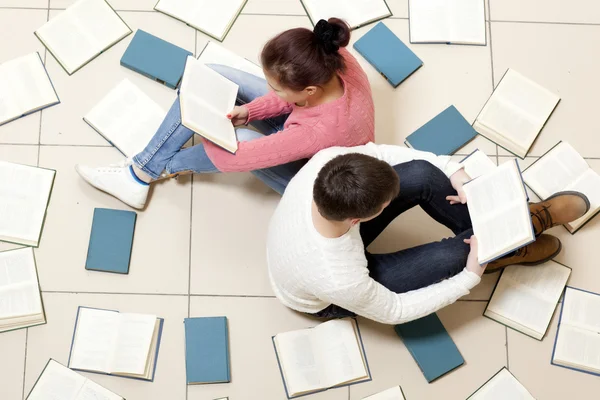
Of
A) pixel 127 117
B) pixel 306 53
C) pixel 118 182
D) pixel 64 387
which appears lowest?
pixel 64 387

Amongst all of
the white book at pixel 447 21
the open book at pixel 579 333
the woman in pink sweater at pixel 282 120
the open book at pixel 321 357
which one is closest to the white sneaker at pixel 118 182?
the woman in pink sweater at pixel 282 120

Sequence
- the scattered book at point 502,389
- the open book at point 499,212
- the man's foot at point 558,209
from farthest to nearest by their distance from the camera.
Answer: the scattered book at point 502,389, the man's foot at point 558,209, the open book at point 499,212

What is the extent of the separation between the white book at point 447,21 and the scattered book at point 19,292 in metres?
1.71

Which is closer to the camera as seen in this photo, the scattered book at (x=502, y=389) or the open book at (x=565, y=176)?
the scattered book at (x=502, y=389)

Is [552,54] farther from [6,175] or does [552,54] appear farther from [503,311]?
[6,175]

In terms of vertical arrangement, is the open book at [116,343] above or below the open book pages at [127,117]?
below

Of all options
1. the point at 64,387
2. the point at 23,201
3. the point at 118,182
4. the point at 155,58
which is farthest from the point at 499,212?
the point at 23,201

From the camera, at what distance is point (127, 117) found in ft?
7.52

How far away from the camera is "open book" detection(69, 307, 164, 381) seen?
2.04 meters

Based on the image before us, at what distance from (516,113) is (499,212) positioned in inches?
29.3

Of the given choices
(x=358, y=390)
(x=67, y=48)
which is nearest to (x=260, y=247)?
(x=358, y=390)

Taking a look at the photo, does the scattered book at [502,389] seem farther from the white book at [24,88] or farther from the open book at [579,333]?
the white book at [24,88]

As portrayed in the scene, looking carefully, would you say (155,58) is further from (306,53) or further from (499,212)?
(499,212)

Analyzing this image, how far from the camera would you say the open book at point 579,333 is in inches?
84.9
